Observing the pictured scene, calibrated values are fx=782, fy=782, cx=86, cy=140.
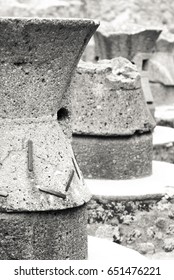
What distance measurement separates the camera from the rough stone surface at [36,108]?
413 cm

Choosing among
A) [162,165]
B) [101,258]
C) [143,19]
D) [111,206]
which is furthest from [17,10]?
[101,258]

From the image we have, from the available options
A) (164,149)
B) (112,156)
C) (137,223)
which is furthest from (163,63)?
(137,223)

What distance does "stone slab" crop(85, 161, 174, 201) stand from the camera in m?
6.95

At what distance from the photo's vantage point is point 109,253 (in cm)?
495

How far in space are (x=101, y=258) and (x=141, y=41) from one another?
6.43 meters

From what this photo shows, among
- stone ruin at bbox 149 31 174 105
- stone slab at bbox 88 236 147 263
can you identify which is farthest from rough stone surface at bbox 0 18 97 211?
stone ruin at bbox 149 31 174 105

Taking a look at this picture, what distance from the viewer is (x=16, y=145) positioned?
14.0 feet

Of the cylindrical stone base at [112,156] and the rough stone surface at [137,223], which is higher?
the cylindrical stone base at [112,156]

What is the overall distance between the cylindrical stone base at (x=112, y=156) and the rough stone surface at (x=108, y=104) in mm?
92

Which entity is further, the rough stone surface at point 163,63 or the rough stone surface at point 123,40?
the rough stone surface at point 163,63

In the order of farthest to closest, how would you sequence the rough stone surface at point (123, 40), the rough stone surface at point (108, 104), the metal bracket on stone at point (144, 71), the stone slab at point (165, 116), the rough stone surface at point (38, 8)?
the rough stone surface at point (38, 8) < the stone slab at point (165, 116) < the metal bracket on stone at point (144, 71) < the rough stone surface at point (123, 40) < the rough stone surface at point (108, 104)

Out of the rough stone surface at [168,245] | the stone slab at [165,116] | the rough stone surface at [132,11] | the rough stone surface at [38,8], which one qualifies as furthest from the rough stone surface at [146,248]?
the rough stone surface at [132,11]

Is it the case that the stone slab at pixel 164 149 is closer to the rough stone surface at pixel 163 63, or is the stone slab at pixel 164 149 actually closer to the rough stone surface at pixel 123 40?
the rough stone surface at pixel 123 40

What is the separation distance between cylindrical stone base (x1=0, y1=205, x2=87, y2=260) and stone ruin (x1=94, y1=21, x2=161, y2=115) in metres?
6.32
